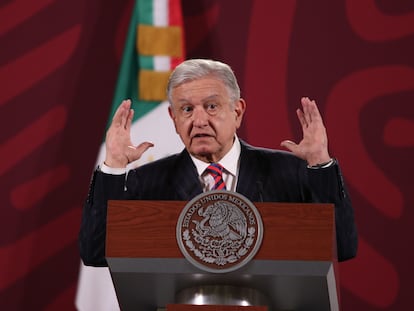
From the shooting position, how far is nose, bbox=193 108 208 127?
3301 mm

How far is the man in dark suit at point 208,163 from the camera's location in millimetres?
3084

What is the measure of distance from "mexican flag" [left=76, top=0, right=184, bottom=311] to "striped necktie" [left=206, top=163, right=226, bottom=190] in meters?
1.54

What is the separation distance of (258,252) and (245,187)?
0.53 metres

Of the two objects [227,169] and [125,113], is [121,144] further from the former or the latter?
[227,169]

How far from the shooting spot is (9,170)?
16.6 feet

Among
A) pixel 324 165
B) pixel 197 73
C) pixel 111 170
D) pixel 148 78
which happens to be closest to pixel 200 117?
pixel 197 73

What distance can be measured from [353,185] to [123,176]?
6.92ft

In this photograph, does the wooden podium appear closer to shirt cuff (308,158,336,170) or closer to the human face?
shirt cuff (308,158,336,170)

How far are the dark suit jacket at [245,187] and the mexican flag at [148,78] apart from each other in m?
1.50

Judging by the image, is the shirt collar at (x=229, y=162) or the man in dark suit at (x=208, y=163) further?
the shirt collar at (x=229, y=162)

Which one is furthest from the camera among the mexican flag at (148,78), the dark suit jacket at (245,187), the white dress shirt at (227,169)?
the mexican flag at (148,78)

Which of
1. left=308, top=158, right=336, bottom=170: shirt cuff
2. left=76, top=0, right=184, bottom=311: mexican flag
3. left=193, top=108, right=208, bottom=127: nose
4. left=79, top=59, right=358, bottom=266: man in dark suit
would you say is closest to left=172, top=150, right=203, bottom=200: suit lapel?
left=79, top=59, right=358, bottom=266: man in dark suit

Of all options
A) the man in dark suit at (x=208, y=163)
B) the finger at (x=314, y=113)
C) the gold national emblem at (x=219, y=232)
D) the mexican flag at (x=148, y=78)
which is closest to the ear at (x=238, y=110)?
the man in dark suit at (x=208, y=163)

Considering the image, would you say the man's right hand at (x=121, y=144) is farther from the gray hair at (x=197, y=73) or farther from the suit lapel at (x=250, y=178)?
the suit lapel at (x=250, y=178)
